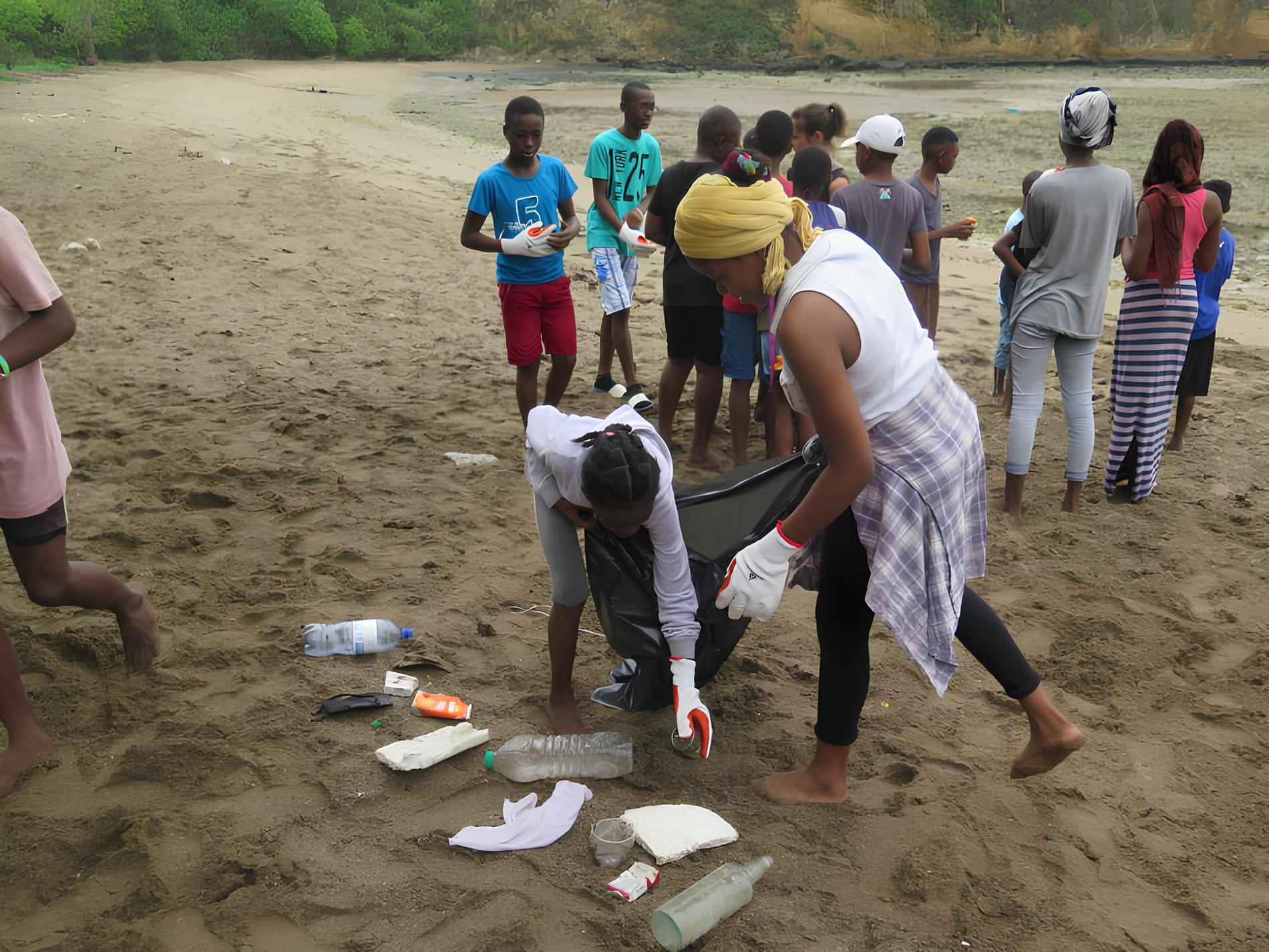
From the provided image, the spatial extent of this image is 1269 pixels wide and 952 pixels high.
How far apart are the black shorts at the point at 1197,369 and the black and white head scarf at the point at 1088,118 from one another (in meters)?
1.47

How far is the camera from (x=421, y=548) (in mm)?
4078

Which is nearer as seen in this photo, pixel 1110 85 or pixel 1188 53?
pixel 1110 85

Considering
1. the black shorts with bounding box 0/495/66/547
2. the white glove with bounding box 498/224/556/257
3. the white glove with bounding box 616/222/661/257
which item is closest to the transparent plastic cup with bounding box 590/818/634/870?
the black shorts with bounding box 0/495/66/547

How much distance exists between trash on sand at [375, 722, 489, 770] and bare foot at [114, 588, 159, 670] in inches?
35.8

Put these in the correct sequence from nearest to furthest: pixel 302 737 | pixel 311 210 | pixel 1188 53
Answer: pixel 302 737
pixel 311 210
pixel 1188 53

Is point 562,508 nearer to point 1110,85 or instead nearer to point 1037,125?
point 1037,125

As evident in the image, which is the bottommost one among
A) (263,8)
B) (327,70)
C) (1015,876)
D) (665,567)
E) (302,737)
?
(1015,876)

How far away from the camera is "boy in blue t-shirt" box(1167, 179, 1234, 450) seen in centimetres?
505

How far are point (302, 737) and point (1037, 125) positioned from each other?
20015 millimetres

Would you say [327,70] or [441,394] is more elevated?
[327,70]

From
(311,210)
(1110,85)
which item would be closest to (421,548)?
(311,210)

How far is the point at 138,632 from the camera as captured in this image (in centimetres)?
312

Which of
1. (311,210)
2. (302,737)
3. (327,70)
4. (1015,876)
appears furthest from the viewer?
(327,70)

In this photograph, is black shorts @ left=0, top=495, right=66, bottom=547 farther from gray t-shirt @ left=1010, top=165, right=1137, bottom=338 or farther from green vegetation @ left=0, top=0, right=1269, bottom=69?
green vegetation @ left=0, top=0, right=1269, bottom=69
